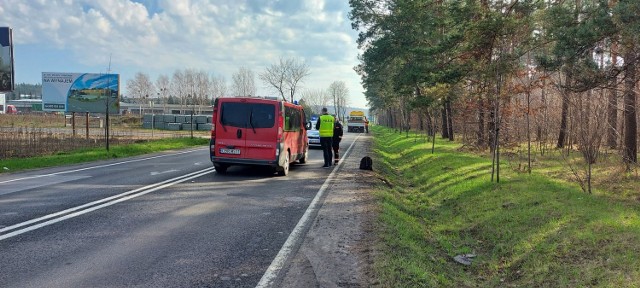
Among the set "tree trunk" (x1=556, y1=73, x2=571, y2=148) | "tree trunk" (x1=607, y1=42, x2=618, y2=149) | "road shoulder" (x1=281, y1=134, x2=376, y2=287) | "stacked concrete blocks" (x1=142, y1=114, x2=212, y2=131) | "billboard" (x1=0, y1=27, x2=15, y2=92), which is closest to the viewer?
"road shoulder" (x1=281, y1=134, x2=376, y2=287)

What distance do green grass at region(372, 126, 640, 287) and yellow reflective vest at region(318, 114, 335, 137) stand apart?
14.9 feet

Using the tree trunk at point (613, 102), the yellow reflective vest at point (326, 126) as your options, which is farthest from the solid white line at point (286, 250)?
the tree trunk at point (613, 102)

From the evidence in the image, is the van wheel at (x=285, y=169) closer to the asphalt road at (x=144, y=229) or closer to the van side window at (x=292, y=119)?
the van side window at (x=292, y=119)

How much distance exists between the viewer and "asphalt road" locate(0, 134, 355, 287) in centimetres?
452

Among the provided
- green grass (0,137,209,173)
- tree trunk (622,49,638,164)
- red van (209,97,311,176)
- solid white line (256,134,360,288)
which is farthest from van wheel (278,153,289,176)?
green grass (0,137,209,173)

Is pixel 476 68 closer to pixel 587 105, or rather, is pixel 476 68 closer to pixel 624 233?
pixel 587 105

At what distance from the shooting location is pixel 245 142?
1211 centimetres

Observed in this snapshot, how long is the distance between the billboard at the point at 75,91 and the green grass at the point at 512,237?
33.8m

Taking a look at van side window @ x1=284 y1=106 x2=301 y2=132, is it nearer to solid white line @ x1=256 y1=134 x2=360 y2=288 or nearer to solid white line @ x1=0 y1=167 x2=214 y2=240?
solid white line @ x1=0 y1=167 x2=214 y2=240

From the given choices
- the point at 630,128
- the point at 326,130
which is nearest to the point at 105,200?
the point at 326,130

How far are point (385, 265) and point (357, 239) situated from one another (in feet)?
3.92

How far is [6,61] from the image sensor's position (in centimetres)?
2425

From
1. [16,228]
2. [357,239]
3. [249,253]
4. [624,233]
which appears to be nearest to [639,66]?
[624,233]

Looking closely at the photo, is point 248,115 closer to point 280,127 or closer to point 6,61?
point 280,127
